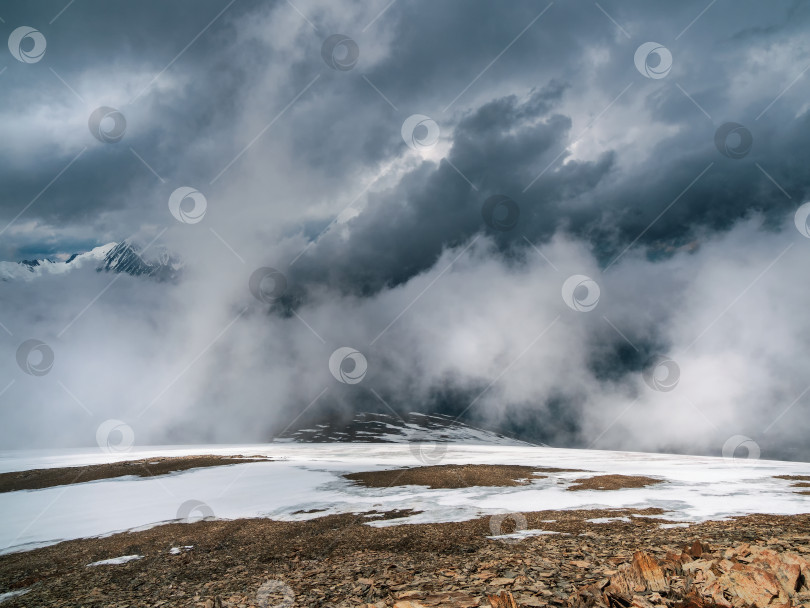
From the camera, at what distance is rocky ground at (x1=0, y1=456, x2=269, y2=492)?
53.7m

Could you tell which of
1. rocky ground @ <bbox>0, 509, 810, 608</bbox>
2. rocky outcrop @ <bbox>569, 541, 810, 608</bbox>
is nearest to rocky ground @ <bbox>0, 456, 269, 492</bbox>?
rocky ground @ <bbox>0, 509, 810, 608</bbox>

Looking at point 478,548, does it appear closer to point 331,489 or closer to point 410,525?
point 410,525

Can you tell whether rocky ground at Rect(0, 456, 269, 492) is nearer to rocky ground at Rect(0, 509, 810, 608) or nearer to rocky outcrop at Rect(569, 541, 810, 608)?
rocky ground at Rect(0, 509, 810, 608)

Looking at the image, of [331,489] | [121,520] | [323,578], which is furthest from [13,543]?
[323,578]

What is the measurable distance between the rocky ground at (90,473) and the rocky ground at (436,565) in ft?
119

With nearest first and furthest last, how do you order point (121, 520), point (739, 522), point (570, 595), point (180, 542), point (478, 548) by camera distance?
point (570, 595), point (478, 548), point (739, 522), point (180, 542), point (121, 520)

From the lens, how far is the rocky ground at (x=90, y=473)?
53.7m

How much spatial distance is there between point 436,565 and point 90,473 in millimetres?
64579

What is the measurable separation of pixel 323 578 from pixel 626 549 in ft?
38.5

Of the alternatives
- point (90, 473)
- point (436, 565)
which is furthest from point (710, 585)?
point (90, 473)

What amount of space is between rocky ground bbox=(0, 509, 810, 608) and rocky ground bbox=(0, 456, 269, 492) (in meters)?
36.3

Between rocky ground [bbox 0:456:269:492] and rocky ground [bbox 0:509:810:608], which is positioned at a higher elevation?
rocky ground [bbox 0:456:269:492]

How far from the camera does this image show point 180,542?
2433cm

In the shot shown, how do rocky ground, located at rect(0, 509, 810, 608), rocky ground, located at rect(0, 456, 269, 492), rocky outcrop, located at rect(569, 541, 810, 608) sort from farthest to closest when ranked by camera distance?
rocky ground, located at rect(0, 456, 269, 492) → rocky ground, located at rect(0, 509, 810, 608) → rocky outcrop, located at rect(569, 541, 810, 608)
